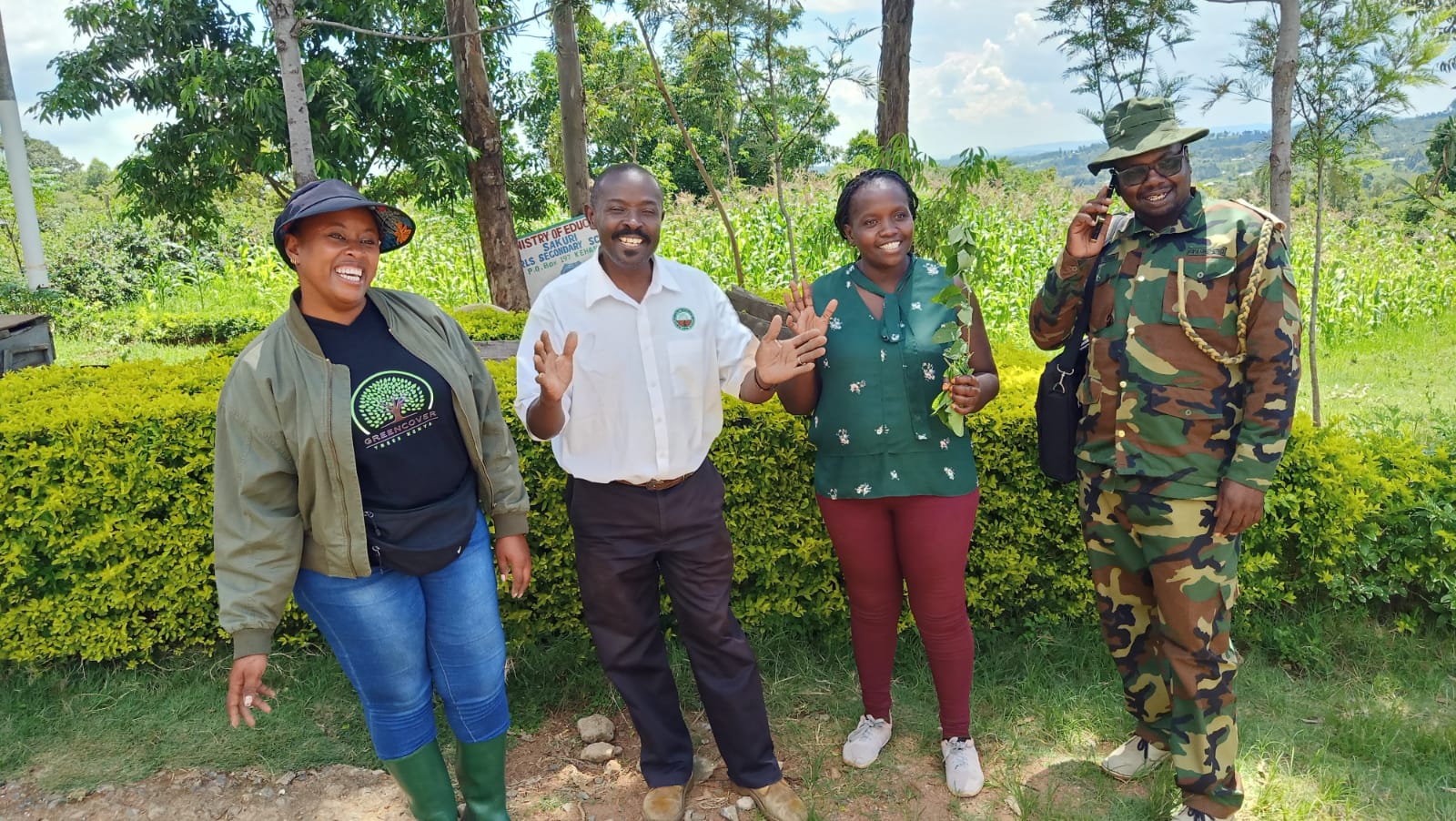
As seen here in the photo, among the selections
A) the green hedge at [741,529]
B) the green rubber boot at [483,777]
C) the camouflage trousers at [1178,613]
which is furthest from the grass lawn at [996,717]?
the green rubber boot at [483,777]

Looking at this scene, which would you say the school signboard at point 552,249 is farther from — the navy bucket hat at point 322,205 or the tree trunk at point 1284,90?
the tree trunk at point 1284,90

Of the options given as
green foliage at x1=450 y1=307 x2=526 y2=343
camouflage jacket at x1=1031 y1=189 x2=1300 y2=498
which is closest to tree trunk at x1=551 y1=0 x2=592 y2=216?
green foliage at x1=450 y1=307 x2=526 y2=343

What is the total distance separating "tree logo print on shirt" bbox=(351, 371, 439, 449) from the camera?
2.23 m

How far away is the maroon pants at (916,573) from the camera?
2771 millimetres

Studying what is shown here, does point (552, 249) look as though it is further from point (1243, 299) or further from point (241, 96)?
point (1243, 299)

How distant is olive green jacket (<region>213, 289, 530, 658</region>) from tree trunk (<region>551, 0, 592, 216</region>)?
5.04 metres

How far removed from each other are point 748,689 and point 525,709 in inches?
47.7

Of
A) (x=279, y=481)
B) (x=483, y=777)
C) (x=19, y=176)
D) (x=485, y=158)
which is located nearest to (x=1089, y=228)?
(x=279, y=481)

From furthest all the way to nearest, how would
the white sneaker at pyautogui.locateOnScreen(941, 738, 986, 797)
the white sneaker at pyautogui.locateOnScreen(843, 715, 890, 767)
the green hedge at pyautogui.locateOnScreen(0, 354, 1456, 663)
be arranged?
the green hedge at pyautogui.locateOnScreen(0, 354, 1456, 663) < the white sneaker at pyautogui.locateOnScreen(843, 715, 890, 767) < the white sneaker at pyautogui.locateOnScreen(941, 738, 986, 797)

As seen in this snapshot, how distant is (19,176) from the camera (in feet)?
36.7

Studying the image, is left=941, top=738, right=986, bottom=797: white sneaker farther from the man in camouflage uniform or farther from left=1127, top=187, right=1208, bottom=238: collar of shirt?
left=1127, top=187, right=1208, bottom=238: collar of shirt

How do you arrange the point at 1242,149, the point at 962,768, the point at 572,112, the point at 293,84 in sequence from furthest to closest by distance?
the point at 1242,149
the point at 572,112
the point at 293,84
the point at 962,768

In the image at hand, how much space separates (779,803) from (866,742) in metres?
0.44

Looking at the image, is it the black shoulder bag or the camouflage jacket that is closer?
the camouflage jacket
